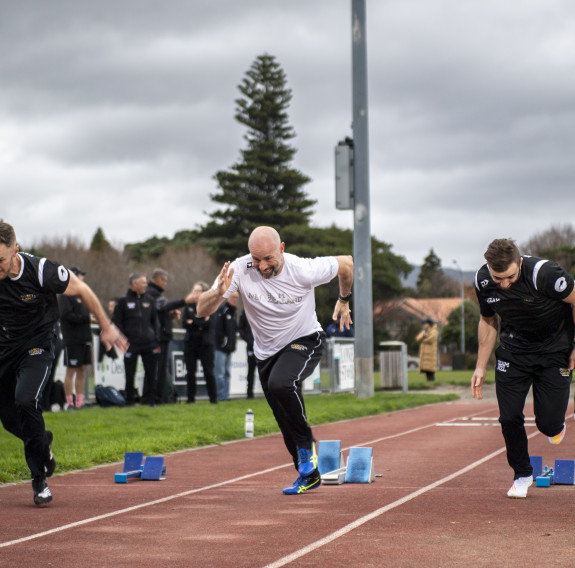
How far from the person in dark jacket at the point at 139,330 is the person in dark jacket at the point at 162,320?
1.04 ft

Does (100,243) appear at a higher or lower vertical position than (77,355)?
higher

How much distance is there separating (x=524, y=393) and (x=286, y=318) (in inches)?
74.6

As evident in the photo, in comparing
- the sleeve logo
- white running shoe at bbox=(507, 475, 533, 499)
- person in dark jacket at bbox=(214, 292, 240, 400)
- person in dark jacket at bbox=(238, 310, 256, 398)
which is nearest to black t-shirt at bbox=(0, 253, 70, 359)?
the sleeve logo

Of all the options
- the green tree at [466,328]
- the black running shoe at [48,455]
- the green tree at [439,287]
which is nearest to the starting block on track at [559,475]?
the black running shoe at [48,455]

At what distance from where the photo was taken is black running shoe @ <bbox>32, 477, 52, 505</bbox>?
7594mm

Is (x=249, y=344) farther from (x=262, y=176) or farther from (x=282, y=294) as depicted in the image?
(x=262, y=176)

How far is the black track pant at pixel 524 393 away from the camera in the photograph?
755 cm

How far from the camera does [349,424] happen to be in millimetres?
15914

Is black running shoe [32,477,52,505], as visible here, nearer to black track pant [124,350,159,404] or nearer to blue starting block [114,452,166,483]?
blue starting block [114,452,166,483]

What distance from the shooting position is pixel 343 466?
30.8 ft

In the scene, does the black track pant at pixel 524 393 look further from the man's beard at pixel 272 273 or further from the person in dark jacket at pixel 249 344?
the person in dark jacket at pixel 249 344

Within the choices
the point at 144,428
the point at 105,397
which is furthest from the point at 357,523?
the point at 105,397

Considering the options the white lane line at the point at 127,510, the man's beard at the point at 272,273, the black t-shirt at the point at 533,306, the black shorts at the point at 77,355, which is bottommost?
the white lane line at the point at 127,510

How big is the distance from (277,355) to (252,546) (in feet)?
7.85
